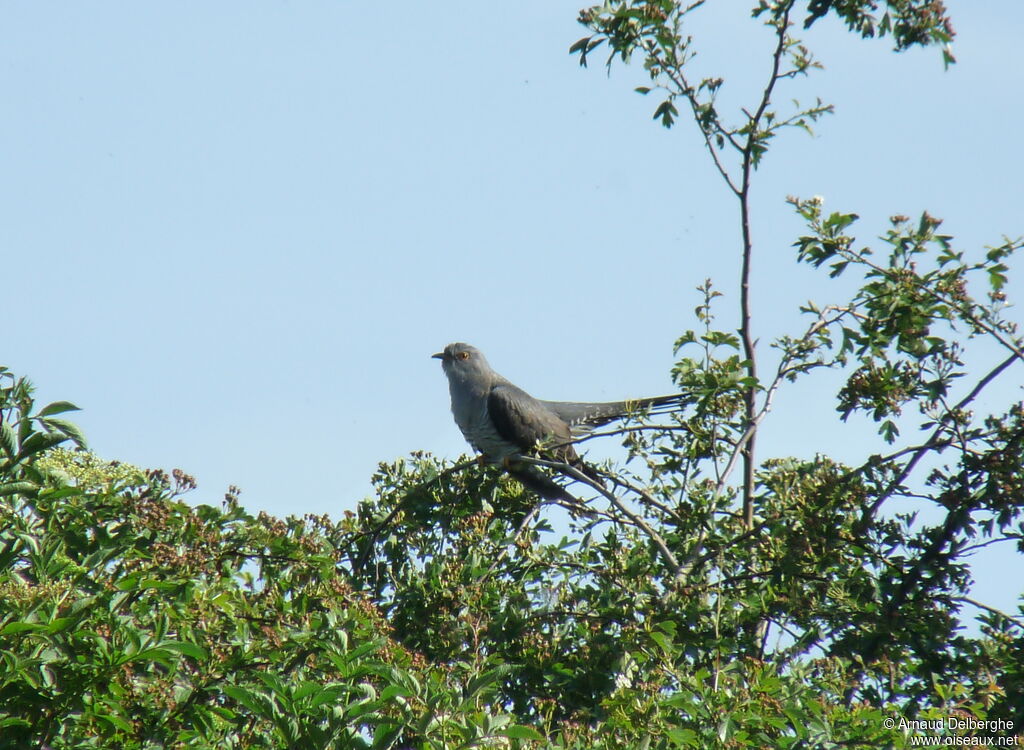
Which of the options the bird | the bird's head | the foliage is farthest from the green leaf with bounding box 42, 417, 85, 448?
the bird's head

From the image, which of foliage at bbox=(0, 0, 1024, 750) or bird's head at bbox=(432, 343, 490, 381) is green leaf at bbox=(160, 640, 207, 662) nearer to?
foliage at bbox=(0, 0, 1024, 750)

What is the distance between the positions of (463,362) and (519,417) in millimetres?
1035

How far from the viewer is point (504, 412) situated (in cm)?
780

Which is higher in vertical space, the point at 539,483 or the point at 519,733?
the point at 539,483

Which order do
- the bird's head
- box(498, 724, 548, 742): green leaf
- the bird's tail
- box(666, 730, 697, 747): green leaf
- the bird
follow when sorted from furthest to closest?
the bird's head < the bird < the bird's tail < box(666, 730, 697, 747): green leaf < box(498, 724, 548, 742): green leaf

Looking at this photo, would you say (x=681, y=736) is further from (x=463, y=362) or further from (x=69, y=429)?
(x=463, y=362)

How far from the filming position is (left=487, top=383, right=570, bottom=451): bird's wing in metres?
7.56

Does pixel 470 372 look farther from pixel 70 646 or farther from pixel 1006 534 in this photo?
pixel 70 646

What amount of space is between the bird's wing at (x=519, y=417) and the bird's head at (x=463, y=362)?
0.29 metres

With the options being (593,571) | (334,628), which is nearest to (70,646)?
(334,628)

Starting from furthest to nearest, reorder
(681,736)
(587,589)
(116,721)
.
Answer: (587,589) → (681,736) → (116,721)

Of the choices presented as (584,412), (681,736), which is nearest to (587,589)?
(681,736)

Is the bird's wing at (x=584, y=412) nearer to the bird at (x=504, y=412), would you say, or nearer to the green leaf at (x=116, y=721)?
the bird at (x=504, y=412)

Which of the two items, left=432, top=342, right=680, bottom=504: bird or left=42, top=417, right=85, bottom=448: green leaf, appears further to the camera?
left=432, top=342, right=680, bottom=504: bird
